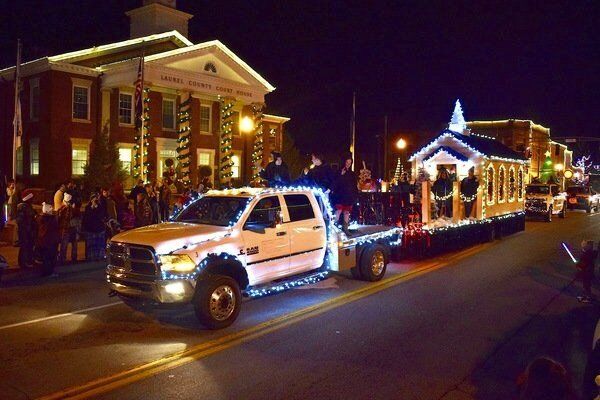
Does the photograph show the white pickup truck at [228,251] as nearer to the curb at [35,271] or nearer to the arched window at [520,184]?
the curb at [35,271]

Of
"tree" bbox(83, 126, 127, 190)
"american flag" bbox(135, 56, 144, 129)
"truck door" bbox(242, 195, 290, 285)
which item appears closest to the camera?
"truck door" bbox(242, 195, 290, 285)

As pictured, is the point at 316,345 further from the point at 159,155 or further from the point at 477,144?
the point at 159,155

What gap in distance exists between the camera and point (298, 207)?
9.52 m

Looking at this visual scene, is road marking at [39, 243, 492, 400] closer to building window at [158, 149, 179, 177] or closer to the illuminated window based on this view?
the illuminated window

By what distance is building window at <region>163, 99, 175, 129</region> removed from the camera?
32812 millimetres

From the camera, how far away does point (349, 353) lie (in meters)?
6.66

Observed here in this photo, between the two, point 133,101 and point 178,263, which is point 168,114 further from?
point 178,263

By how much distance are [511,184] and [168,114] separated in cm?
1962

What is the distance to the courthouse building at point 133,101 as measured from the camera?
2877 centimetres

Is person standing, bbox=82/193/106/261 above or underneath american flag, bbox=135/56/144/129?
underneath

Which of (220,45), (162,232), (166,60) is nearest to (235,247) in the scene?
(162,232)

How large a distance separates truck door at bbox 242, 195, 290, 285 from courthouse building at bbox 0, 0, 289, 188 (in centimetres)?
1951

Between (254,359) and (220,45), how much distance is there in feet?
93.6

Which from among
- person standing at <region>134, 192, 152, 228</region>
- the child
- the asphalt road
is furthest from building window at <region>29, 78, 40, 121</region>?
the child
